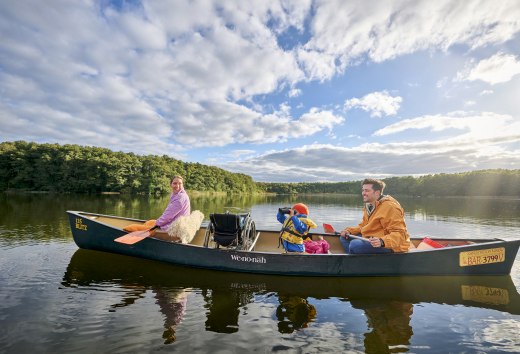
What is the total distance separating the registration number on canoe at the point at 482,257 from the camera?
689 cm

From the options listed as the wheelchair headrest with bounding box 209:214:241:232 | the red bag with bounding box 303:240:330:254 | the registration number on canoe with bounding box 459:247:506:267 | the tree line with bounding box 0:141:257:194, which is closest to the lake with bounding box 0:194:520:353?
the registration number on canoe with bounding box 459:247:506:267

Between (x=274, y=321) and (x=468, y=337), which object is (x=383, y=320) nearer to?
(x=468, y=337)

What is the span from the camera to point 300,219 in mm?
6949

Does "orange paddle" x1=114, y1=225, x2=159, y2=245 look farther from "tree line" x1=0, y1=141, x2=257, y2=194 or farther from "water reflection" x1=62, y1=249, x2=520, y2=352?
"tree line" x1=0, y1=141, x2=257, y2=194

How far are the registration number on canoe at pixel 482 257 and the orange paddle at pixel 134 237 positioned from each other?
27.0 ft

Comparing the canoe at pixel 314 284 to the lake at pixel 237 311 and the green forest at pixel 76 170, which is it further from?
the green forest at pixel 76 170

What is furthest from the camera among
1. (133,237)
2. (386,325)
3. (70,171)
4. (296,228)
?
(70,171)

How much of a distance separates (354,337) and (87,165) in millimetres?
75337

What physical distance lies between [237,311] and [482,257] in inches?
246

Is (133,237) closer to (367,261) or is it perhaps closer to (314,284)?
(314,284)

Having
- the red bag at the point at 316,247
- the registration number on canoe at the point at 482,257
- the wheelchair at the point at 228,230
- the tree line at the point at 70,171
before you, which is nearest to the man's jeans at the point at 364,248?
the red bag at the point at 316,247

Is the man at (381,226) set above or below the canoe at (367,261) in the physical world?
above

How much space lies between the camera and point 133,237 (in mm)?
7543

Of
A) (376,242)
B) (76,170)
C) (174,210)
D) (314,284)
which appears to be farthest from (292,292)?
(76,170)
